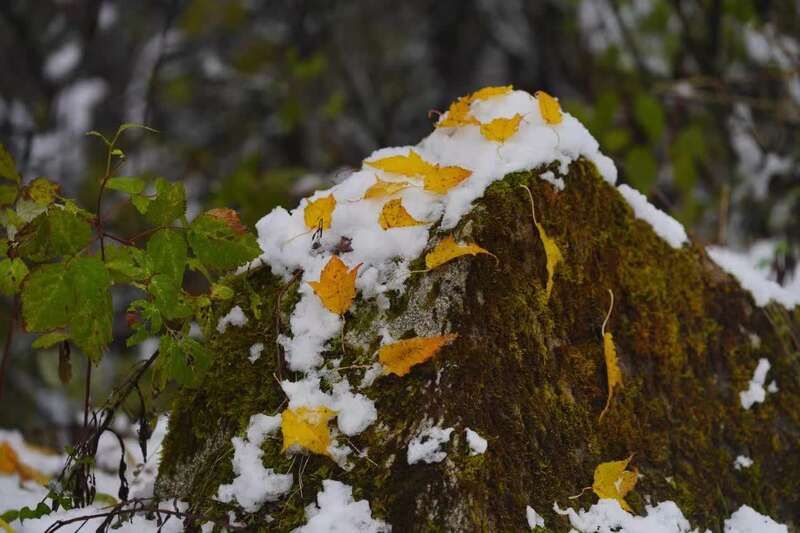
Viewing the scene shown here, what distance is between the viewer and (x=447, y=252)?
1.43 meters

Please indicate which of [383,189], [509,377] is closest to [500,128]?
[383,189]

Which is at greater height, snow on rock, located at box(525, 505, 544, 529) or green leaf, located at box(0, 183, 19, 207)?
green leaf, located at box(0, 183, 19, 207)

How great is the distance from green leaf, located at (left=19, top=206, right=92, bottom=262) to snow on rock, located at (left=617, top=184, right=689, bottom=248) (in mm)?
1303

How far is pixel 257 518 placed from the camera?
1.35 metres

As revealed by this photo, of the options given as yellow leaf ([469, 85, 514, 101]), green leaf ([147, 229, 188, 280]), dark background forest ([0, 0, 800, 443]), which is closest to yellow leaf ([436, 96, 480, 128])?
yellow leaf ([469, 85, 514, 101])

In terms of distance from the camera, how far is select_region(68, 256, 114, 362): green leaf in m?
1.27

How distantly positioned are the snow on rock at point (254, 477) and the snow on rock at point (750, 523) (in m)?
1.02

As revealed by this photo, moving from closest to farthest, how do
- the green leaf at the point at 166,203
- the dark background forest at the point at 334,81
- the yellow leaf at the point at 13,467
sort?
the green leaf at the point at 166,203 → the yellow leaf at the point at 13,467 → the dark background forest at the point at 334,81

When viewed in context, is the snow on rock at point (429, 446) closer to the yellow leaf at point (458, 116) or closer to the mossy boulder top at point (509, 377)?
the mossy boulder top at point (509, 377)

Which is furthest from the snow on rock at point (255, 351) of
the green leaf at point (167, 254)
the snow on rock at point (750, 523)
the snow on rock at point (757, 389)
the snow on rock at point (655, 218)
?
the snow on rock at point (757, 389)

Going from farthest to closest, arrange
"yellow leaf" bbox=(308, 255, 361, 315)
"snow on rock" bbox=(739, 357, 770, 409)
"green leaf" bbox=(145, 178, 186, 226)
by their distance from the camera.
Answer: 1. "snow on rock" bbox=(739, 357, 770, 409)
2. "yellow leaf" bbox=(308, 255, 361, 315)
3. "green leaf" bbox=(145, 178, 186, 226)

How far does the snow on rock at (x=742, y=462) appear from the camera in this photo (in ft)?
5.69

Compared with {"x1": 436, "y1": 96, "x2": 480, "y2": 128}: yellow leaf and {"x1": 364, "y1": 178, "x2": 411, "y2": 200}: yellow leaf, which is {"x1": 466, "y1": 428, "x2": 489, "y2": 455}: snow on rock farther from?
{"x1": 436, "y1": 96, "x2": 480, "y2": 128}: yellow leaf

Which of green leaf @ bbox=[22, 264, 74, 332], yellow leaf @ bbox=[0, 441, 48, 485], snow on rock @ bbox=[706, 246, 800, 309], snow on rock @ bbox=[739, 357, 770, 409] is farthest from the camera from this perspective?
yellow leaf @ bbox=[0, 441, 48, 485]
